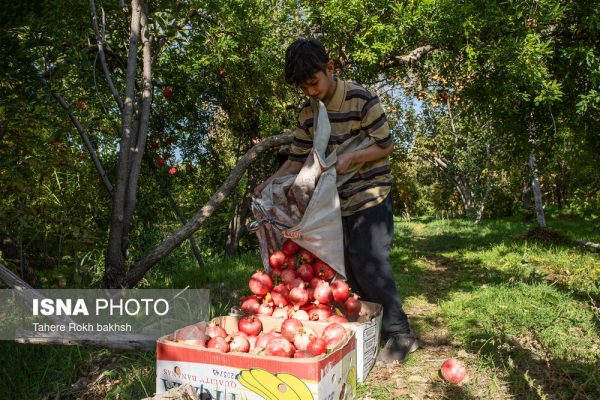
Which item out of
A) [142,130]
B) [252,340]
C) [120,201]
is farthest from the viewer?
[142,130]

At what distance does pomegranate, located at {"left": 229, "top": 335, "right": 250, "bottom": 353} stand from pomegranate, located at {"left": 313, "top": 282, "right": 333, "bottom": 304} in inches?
19.9

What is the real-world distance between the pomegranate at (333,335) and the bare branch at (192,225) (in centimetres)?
198

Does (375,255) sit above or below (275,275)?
above

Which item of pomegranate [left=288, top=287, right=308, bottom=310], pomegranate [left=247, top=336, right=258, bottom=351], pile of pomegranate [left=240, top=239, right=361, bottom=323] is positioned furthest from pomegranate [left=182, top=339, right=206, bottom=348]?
pomegranate [left=288, top=287, right=308, bottom=310]

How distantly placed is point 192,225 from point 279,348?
209 cm

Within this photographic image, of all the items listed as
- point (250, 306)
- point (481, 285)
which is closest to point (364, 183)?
point (250, 306)

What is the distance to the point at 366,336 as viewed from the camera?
276 centimetres

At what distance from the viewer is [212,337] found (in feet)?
8.14

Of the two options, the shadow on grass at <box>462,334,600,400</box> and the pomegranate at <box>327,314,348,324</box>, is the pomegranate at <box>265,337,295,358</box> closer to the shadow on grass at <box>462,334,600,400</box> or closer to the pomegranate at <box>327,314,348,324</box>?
the pomegranate at <box>327,314,348,324</box>

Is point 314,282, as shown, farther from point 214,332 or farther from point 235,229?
point 235,229

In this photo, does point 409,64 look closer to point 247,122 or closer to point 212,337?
point 247,122

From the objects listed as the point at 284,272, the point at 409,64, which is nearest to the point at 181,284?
the point at 284,272

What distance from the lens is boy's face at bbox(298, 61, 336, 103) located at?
9.17 feet

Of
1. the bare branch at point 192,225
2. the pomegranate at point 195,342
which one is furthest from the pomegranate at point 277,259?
the bare branch at point 192,225
